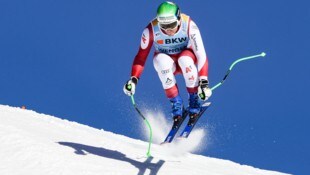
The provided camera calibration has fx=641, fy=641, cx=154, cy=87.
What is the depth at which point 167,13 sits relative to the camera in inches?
417

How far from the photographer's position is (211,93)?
35.7 ft

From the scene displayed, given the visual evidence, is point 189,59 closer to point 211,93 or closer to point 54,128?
point 211,93

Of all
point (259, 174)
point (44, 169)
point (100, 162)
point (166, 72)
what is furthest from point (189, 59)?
point (259, 174)

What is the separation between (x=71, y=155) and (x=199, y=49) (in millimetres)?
→ 2877

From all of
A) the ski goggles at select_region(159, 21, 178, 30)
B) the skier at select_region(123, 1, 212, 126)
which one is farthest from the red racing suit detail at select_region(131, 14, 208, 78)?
the ski goggles at select_region(159, 21, 178, 30)

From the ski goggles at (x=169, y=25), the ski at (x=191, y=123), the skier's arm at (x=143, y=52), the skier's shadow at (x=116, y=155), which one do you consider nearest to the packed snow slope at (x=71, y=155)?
the skier's shadow at (x=116, y=155)

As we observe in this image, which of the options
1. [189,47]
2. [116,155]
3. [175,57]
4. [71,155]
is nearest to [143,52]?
[175,57]

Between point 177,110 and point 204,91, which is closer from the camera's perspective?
point 204,91

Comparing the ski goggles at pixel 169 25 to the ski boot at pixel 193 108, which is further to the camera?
the ski boot at pixel 193 108

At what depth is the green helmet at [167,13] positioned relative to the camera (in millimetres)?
10602

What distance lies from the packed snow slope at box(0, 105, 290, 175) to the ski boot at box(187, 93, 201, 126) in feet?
2.48

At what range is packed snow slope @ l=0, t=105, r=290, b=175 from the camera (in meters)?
9.49

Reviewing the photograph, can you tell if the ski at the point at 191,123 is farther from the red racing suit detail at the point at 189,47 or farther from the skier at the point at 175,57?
the red racing suit detail at the point at 189,47

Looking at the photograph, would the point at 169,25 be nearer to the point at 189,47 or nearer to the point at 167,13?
the point at 167,13
